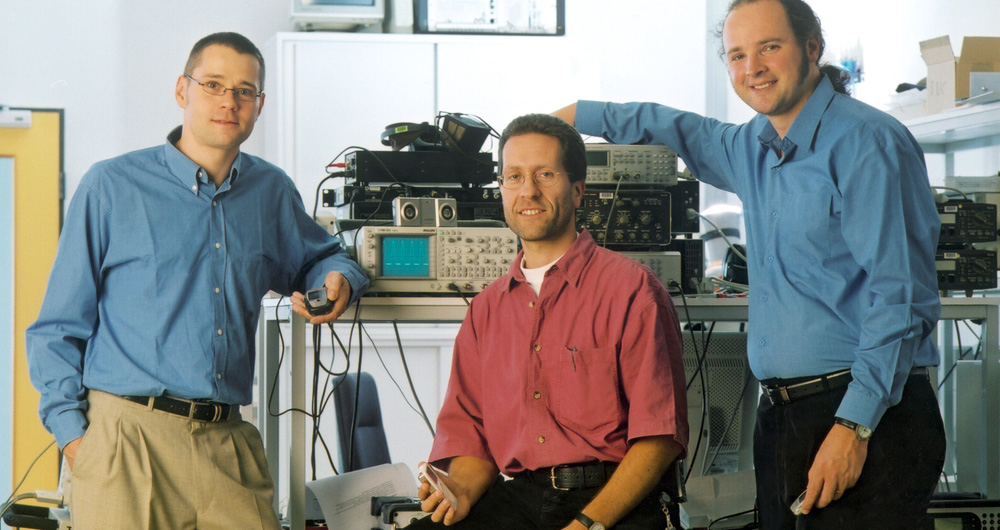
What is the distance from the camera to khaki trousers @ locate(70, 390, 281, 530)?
1844mm

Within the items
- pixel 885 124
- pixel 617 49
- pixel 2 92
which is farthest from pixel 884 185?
pixel 2 92

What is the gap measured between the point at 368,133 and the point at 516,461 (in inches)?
110

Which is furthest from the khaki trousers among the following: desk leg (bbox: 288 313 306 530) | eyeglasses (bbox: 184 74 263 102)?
eyeglasses (bbox: 184 74 263 102)

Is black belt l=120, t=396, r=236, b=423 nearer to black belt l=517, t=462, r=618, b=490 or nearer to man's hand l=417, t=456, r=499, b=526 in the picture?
man's hand l=417, t=456, r=499, b=526

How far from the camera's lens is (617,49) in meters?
4.98

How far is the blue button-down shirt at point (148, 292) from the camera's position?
73.9 inches

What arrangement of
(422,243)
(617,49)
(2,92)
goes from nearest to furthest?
(422,243) < (2,92) < (617,49)

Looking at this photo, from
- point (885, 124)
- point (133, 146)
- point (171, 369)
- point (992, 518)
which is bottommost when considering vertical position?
point (992, 518)

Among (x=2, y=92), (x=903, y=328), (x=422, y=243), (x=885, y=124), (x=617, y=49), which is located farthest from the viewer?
→ (x=617, y=49)

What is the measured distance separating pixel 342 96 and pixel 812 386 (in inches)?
122

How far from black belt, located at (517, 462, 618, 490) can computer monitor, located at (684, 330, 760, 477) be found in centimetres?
108

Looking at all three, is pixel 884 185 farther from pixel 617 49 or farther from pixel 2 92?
pixel 2 92

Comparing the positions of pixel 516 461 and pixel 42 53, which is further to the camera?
pixel 42 53

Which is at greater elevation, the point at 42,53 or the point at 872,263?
the point at 42,53
